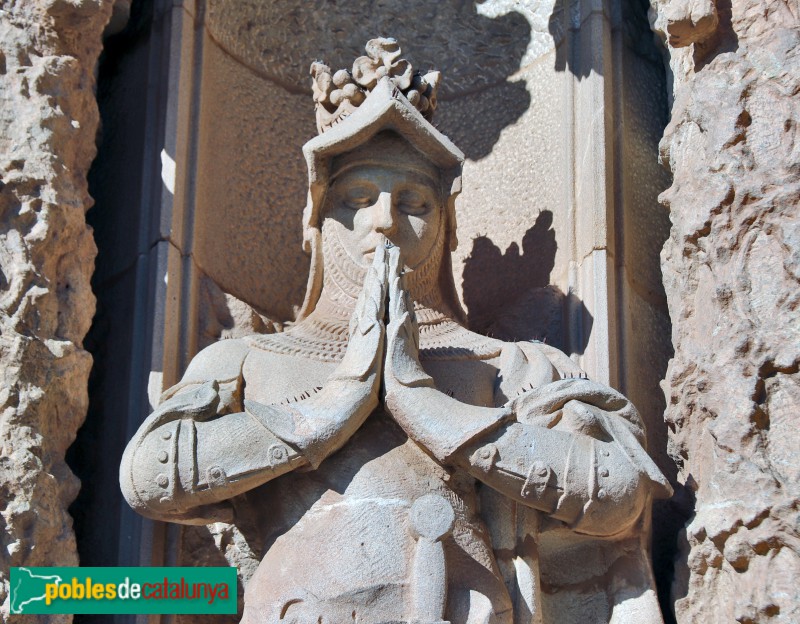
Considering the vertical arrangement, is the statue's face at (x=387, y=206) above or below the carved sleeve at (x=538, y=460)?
above

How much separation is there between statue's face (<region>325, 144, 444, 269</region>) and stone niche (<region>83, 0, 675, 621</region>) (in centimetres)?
78

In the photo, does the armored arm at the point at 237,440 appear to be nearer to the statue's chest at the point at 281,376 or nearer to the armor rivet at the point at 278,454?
A: the armor rivet at the point at 278,454

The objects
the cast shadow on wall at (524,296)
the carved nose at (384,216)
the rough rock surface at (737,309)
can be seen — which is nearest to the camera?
the rough rock surface at (737,309)

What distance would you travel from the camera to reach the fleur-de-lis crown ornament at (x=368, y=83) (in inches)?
267

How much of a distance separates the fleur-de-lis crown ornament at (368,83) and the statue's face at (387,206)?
10.5 inches

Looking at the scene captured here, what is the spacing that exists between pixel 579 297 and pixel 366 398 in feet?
5.48

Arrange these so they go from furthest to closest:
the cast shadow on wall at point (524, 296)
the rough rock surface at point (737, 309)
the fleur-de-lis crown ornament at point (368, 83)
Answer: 1. the cast shadow on wall at point (524, 296)
2. the fleur-de-lis crown ornament at point (368, 83)
3. the rough rock surface at point (737, 309)

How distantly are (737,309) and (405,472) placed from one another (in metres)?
1.20

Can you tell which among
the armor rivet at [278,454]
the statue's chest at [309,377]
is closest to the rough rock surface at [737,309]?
the statue's chest at [309,377]

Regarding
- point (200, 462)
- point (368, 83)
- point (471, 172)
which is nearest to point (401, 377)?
point (200, 462)

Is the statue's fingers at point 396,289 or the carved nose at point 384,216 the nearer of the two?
the statue's fingers at point 396,289

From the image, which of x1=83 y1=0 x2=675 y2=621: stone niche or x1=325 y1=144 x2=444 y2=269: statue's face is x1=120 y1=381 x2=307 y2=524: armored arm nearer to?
x1=83 y1=0 x2=675 y2=621: stone niche

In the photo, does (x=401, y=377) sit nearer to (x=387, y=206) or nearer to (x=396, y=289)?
(x=396, y=289)

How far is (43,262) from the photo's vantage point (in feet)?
21.3
